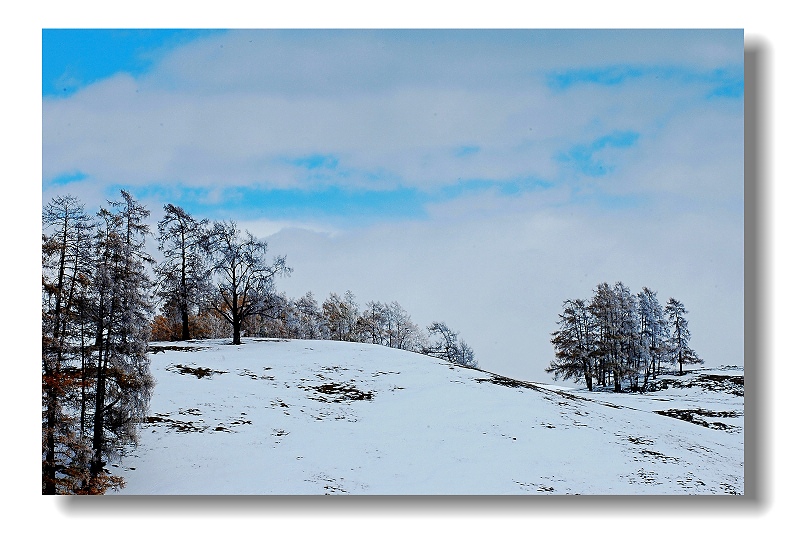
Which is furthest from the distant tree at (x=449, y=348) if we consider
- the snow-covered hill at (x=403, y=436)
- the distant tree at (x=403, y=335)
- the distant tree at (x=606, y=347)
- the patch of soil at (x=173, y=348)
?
the patch of soil at (x=173, y=348)

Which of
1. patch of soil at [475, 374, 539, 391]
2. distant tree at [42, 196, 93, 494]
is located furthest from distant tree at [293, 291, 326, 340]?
distant tree at [42, 196, 93, 494]

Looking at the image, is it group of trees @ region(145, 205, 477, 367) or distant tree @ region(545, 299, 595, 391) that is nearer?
group of trees @ region(145, 205, 477, 367)

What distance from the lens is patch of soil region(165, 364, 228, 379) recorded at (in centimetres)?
1658

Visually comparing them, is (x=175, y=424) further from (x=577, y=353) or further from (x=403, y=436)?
(x=577, y=353)

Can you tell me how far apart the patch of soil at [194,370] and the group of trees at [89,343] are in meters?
6.44

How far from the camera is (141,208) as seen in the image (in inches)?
443

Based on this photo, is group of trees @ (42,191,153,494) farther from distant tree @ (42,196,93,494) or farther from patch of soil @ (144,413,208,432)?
patch of soil @ (144,413,208,432)

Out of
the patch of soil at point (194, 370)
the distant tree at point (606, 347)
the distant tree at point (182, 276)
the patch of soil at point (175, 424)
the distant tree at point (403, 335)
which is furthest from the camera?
the distant tree at point (606, 347)

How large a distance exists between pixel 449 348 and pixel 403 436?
14518 mm

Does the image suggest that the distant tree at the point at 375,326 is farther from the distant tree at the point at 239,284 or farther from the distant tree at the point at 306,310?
the distant tree at the point at 239,284

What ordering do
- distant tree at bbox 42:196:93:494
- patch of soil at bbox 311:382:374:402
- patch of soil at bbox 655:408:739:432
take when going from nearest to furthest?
1. distant tree at bbox 42:196:93:494
2. patch of soil at bbox 655:408:739:432
3. patch of soil at bbox 311:382:374:402

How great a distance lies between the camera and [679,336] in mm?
17203

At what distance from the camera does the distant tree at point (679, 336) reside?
13375 millimetres

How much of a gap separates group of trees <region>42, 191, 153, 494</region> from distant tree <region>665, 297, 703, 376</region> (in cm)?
1078
